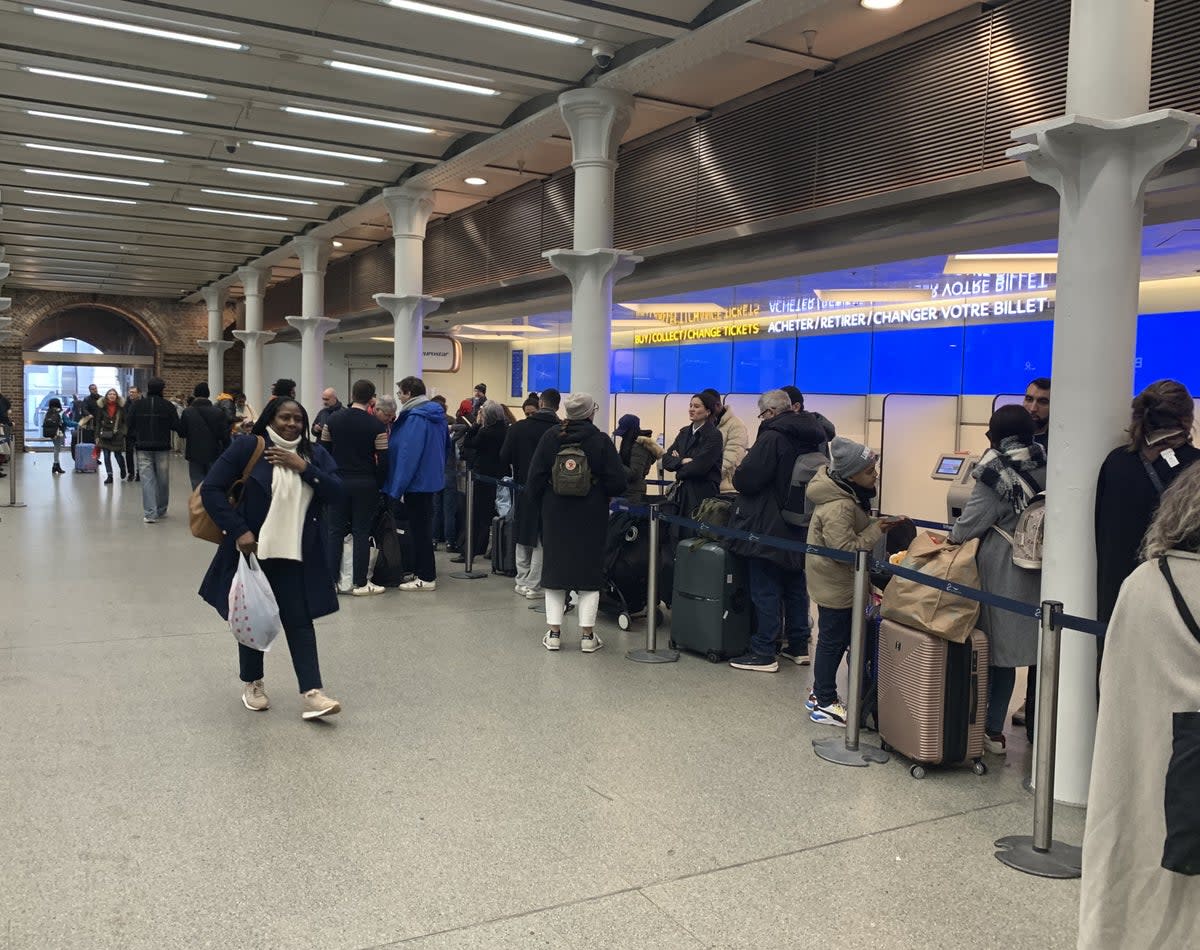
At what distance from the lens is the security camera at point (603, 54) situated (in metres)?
8.13

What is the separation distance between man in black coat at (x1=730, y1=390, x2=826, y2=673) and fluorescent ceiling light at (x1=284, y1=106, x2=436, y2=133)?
5944 mm

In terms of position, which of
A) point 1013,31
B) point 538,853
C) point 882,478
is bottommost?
point 538,853

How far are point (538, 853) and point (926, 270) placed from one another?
7.73 metres

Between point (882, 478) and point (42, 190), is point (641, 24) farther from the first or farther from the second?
point (42, 190)

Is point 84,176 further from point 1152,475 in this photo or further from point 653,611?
point 1152,475

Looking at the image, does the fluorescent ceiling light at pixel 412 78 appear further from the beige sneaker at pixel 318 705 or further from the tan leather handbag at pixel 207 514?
the beige sneaker at pixel 318 705

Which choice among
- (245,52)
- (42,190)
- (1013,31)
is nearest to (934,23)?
(1013,31)

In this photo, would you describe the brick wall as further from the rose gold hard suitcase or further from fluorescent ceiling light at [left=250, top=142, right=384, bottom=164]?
the rose gold hard suitcase

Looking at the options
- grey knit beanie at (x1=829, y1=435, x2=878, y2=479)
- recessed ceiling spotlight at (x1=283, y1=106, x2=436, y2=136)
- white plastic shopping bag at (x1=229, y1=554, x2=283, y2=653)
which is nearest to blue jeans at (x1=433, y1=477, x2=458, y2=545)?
recessed ceiling spotlight at (x1=283, y1=106, x2=436, y2=136)

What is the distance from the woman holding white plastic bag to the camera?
4945 mm

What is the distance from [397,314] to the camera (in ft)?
45.0

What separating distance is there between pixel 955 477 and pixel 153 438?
946cm

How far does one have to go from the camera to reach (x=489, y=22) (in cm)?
762

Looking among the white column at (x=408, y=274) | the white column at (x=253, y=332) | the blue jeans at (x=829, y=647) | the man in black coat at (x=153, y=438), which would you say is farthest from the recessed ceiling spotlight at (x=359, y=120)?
the white column at (x=253, y=332)
